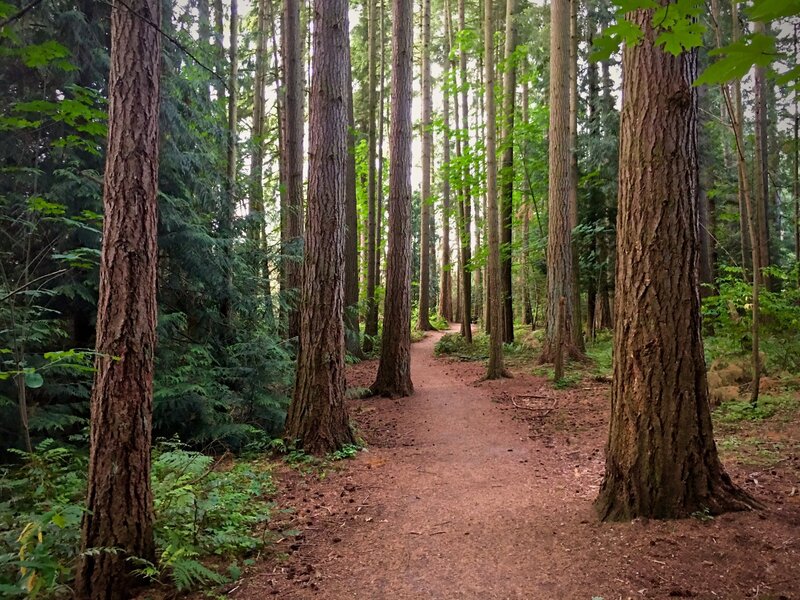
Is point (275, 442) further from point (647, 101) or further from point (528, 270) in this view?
point (528, 270)

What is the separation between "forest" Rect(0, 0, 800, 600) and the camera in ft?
10.6

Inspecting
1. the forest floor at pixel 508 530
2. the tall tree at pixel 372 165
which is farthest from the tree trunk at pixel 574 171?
the tall tree at pixel 372 165

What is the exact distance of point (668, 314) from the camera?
143 inches

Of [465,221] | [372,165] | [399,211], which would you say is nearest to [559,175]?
[399,211]

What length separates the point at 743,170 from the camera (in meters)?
6.35

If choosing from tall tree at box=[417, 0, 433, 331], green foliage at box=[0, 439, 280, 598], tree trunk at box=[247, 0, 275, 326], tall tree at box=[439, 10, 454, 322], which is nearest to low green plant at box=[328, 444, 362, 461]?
green foliage at box=[0, 439, 280, 598]

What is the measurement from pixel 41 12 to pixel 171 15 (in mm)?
1797

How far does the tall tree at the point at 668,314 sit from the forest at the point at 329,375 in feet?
0.06

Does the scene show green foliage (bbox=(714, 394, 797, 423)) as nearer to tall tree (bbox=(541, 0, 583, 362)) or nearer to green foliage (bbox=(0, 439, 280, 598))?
tall tree (bbox=(541, 0, 583, 362))

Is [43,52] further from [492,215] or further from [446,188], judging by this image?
[446,188]

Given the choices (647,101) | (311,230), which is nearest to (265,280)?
(311,230)

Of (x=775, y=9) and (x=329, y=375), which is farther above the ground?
(x=775, y=9)

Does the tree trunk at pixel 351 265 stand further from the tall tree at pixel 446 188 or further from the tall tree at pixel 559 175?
the tall tree at pixel 559 175

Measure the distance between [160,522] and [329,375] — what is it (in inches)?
116
